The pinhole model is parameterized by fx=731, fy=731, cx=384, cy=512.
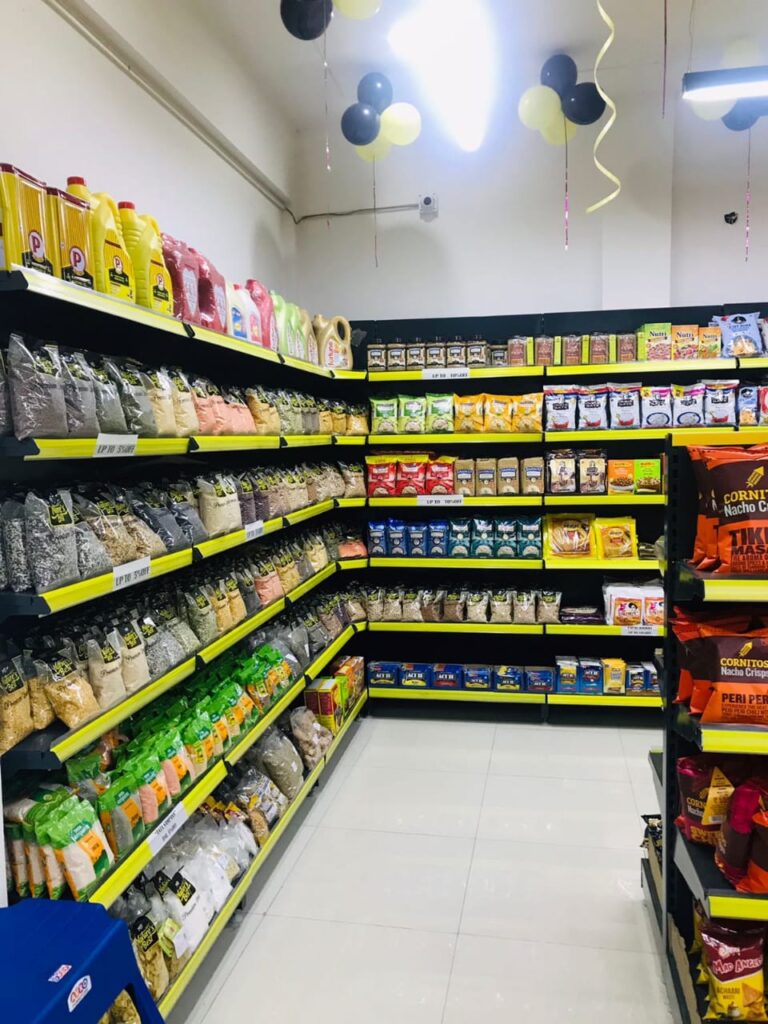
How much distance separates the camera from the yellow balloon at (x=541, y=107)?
12.5 ft

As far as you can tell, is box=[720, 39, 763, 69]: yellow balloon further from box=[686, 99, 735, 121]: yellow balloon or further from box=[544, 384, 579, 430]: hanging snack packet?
box=[544, 384, 579, 430]: hanging snack packet

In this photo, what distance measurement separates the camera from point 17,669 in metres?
1.79

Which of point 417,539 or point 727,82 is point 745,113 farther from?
point 417,539

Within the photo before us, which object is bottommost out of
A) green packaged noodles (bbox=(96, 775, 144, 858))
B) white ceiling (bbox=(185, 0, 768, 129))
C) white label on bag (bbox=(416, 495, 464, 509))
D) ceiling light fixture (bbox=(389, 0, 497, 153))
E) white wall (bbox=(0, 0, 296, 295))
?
green packaged noodles (bbox=(96, 775, 144, 858))

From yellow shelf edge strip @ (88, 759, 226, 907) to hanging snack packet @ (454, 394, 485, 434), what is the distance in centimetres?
254

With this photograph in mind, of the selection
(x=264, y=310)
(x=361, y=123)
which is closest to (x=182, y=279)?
(x=264, y=310)

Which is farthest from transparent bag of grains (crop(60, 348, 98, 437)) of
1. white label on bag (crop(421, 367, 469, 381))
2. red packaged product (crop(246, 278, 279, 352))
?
white label on bag (crop(421, 367, 469, 381))

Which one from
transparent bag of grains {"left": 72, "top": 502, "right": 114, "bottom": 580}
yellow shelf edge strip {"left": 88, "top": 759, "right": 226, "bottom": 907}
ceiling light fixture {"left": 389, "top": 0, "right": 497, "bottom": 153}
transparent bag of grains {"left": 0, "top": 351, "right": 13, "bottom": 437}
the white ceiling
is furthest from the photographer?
the white ceiling

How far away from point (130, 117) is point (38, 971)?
120 inches

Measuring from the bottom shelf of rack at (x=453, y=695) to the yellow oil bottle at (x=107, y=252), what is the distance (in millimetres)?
2945

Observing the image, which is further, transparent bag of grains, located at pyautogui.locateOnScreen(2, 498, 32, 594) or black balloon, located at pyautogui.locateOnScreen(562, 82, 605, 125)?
black balloon, located at pyautogui.locateOnScreen(562, 82, 605, 125)

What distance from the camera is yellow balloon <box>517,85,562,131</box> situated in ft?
12.5

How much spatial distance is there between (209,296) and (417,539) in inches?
83.3

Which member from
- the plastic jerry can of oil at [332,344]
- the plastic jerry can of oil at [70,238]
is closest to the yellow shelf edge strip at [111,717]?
the plastic jerry can of oil at [70,238]
